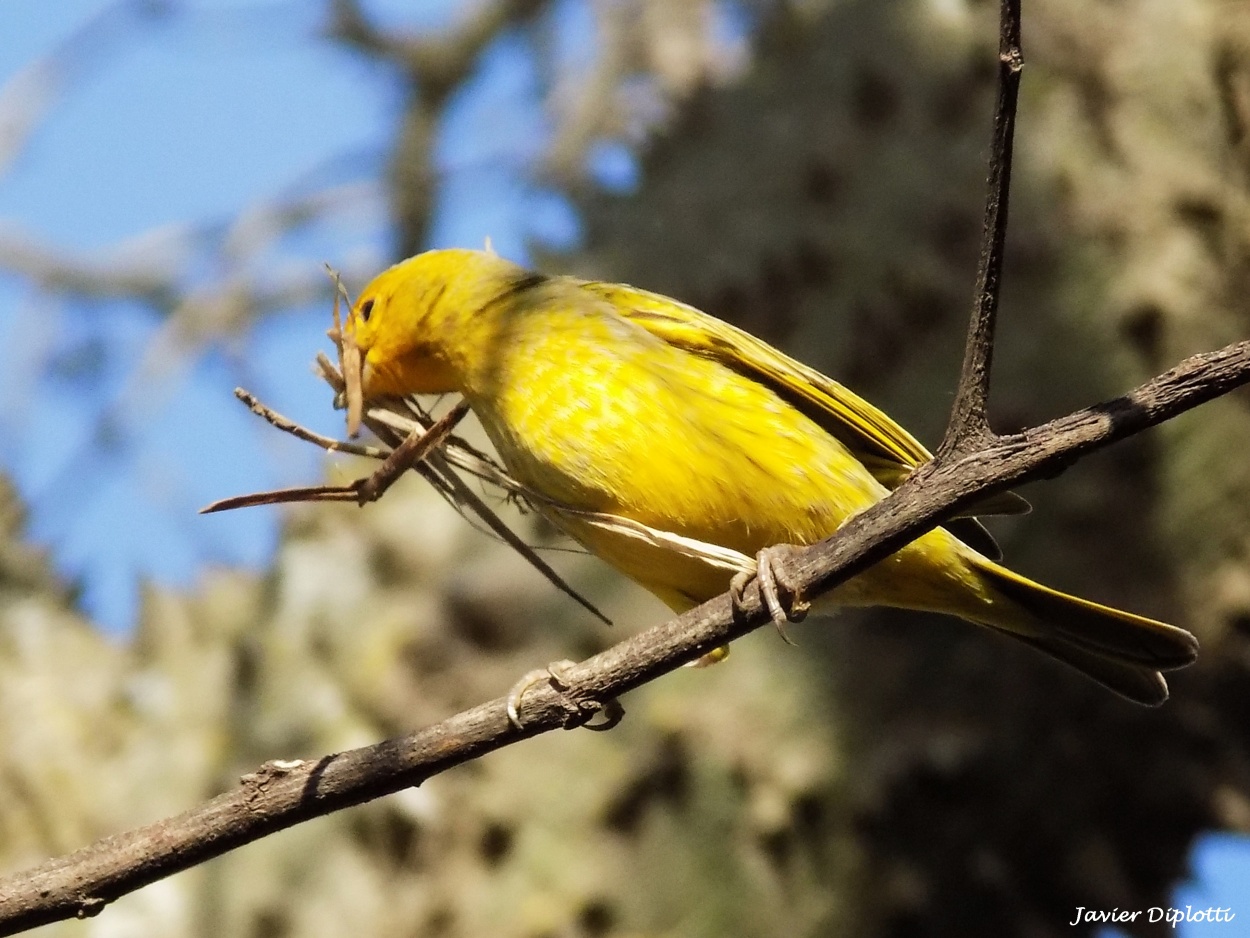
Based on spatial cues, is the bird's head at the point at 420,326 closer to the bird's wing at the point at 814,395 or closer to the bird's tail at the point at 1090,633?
the bird's wing at the point at 814,395

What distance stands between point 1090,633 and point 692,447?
1037 mm

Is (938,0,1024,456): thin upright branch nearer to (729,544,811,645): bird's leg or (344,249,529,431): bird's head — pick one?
(729,544,811,645): bird's leg

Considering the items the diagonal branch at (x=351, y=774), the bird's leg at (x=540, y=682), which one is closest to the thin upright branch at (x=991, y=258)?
the diagonal branch at (x=351, y=774)

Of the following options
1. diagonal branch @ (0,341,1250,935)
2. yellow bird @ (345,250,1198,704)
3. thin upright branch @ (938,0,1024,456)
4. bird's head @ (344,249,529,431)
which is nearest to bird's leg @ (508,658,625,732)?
diagonal branch @ (0,341,1250,935)

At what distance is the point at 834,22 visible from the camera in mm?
6039

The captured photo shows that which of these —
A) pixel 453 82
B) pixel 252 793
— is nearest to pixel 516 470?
pixel 252 793

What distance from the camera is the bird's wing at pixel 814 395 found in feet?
10.9

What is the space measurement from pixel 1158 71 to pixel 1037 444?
4005 mm

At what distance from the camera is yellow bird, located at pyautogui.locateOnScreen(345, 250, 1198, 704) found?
3027 millimetres

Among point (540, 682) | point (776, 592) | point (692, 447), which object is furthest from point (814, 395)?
point (540, 682)

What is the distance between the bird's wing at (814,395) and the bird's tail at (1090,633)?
0.63 feet

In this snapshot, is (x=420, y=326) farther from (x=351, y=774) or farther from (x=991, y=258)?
(x=991, y=258)

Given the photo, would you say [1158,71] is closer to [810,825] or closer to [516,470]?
[810,825]

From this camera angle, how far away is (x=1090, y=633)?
320 cm
